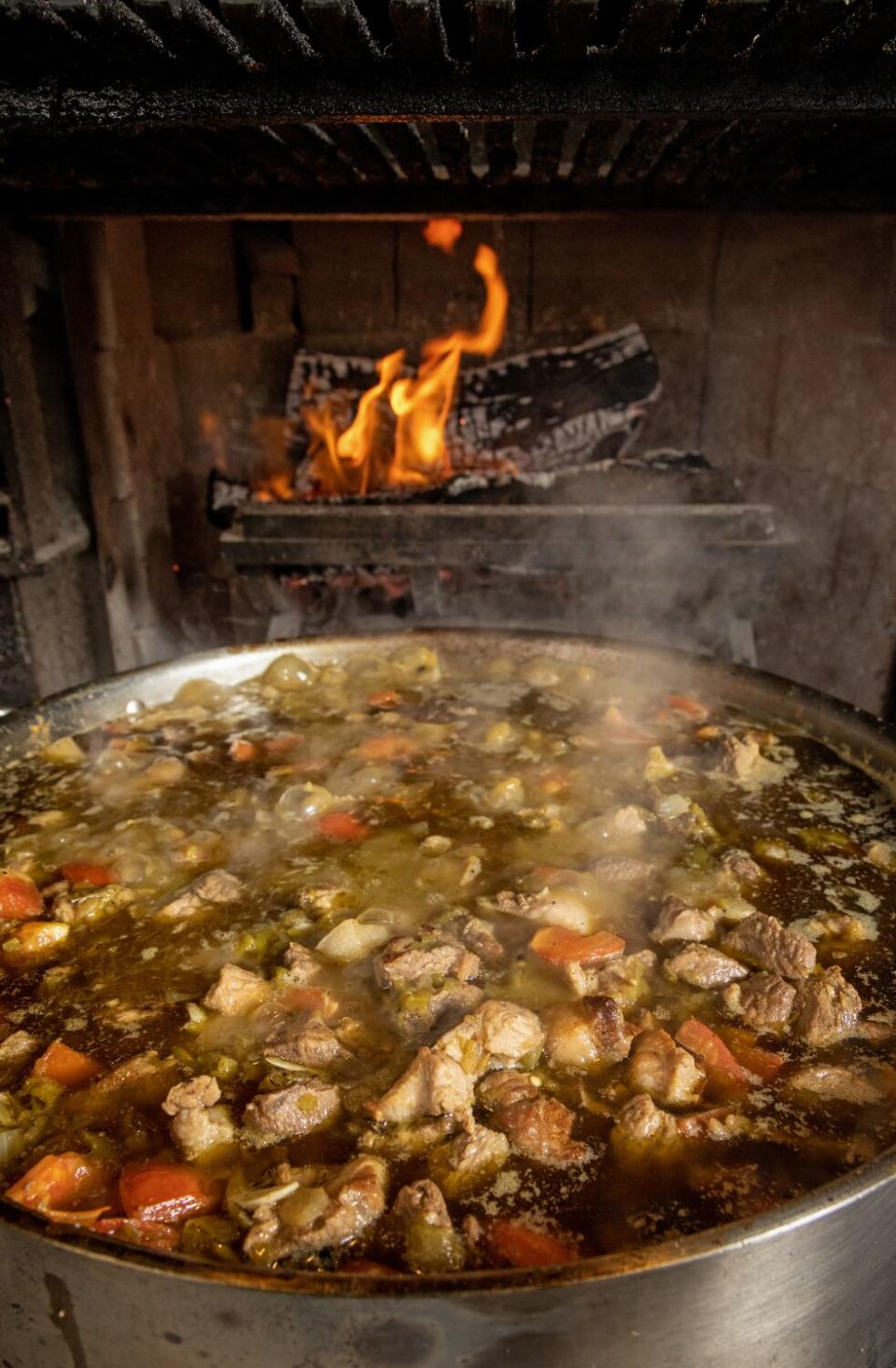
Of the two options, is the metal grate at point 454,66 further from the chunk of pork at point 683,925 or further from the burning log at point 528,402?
the burning log at point 528,402

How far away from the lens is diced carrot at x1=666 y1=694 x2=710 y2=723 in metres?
2.86

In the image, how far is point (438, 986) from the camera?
1753mm

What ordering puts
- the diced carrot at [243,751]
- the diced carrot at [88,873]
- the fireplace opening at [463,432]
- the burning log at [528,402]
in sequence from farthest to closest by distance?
1. the burning log at [528,402]
2. the fireplace opening at [463,432]
3. the diced carrot at [243,751]
4. the diced carrot at [88,873]

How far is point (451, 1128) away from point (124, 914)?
87 centimetres

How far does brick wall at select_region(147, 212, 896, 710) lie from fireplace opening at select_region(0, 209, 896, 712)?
14 mm

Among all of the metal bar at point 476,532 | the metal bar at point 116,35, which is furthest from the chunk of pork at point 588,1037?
the metal bar at point 476,532

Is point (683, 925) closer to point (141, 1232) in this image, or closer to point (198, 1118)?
point (198, 1118)

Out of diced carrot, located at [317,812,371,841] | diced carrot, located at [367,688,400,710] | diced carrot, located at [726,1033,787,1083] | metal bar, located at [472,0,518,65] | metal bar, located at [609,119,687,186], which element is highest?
metal bar, located at [472,0,518,65]

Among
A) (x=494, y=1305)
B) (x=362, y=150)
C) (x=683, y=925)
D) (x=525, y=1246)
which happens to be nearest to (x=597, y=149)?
(x=362, y=150)

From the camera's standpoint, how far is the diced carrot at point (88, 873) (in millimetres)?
2121

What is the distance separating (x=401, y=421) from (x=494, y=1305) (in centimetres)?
474

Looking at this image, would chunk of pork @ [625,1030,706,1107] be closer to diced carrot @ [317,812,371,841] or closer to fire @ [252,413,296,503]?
diced carrot @ [317,812,371,841]

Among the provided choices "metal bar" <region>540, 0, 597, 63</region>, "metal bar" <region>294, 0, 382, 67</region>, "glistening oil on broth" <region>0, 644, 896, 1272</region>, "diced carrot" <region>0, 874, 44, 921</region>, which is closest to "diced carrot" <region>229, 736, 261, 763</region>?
"glistening oil on broth" <region>0, 644, 896, 1272</region>

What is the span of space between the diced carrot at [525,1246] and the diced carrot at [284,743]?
1.55m
